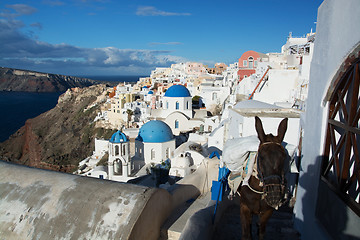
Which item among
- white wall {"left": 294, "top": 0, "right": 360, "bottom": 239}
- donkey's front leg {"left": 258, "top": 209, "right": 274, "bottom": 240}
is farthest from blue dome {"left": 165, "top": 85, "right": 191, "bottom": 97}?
donkey's front leg {"left": 258, "top": 209, "right": 274, "bottom": 240}

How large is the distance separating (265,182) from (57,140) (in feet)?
196

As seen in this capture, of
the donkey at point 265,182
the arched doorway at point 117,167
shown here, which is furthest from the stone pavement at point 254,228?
the arched doorway at point 117,167

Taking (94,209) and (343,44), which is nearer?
(343,44)

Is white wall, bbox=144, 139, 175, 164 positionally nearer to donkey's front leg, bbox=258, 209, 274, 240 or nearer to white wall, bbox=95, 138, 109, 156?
white wall, bbox=95, 138, 109, 156

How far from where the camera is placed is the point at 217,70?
7644 centimetres

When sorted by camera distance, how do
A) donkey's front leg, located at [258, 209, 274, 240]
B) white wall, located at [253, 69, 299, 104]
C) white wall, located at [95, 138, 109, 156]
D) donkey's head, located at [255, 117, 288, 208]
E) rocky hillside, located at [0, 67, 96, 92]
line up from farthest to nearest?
rocky hillside, located at [0, 67, 96, 92] → white wall, located at [95, 138, 109, 156] → white wall, located at [253, 69, 299, 104] → donkey's front leg, located at [258, 209, 274, 240] → donkey's head, located at [255, 117, 288, 208]

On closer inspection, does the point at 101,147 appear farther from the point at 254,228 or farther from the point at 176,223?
the point at 254,228

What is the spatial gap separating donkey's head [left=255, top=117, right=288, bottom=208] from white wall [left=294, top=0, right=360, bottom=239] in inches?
55.8

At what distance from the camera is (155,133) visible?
21875 millimetres

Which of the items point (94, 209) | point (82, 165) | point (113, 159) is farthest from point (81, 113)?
point (94, 209)

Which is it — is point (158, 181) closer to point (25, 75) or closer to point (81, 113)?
point (81, 113)

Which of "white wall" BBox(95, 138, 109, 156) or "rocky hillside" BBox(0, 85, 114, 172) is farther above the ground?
"white wall" BBox(95, 138, 109, 156)

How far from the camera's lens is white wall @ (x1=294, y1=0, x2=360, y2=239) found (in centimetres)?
342

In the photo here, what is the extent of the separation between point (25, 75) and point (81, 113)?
429ft
